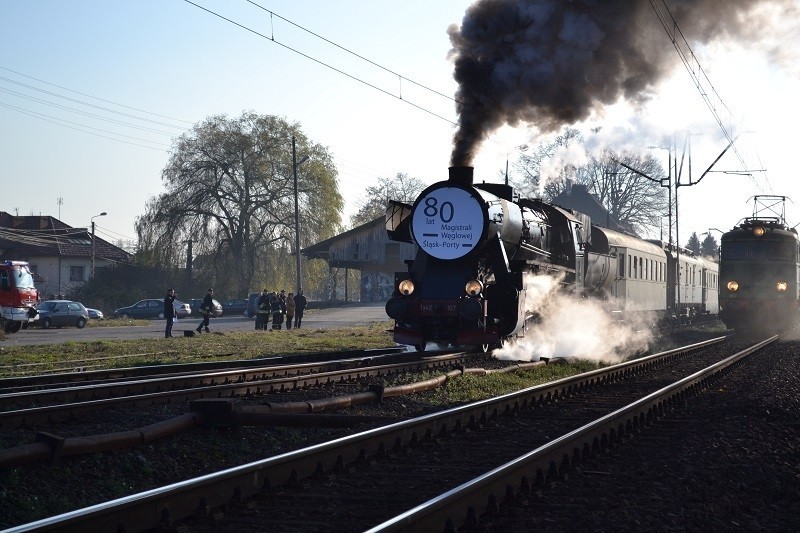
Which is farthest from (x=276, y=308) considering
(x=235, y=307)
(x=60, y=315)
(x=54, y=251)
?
(x=54, y=251)

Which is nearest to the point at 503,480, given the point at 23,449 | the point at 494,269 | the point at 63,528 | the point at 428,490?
the point at 428,490

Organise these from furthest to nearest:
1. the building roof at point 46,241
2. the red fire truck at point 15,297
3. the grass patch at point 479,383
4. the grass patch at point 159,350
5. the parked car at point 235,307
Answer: the building roof at point 46,241
the parked car at point 235,307
the red fire truck at point 15,297
the grass patch at point 159,350
the grass patch at point 479,383

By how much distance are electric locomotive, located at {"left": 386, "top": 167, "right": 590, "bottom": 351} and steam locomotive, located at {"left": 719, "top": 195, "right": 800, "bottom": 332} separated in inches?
744

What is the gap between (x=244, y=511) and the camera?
598cm

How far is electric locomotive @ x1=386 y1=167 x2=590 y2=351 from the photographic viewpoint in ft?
51.2

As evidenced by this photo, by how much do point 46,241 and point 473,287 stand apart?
6231 cm

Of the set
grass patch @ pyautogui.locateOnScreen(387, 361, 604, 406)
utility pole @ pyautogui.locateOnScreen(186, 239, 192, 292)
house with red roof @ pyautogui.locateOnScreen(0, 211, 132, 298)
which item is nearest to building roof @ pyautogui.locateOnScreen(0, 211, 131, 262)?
house with red roof @ pyautogui.locateOnScreen(0, 211, 132, 298)

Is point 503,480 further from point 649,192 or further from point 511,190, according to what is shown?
point 649,192

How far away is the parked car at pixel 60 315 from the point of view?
135ft

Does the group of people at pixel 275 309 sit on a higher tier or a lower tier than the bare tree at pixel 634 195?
lower

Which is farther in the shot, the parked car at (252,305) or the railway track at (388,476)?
the parked car at (252,305)

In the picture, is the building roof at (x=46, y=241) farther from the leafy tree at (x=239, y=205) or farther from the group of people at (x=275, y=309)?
the group of people at (x=275, y=309)

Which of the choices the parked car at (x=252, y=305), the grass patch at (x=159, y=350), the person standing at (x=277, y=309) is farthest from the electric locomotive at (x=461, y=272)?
the parked car at (x=252, y=305)

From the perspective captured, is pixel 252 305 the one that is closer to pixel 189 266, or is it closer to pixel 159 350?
pixel 189 266
